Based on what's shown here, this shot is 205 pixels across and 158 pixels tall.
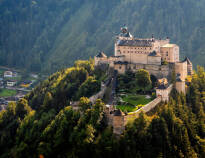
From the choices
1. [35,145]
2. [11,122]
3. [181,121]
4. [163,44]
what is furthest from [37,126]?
[163,44]

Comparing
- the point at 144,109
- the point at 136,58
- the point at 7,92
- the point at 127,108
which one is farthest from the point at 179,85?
the point at 7,92

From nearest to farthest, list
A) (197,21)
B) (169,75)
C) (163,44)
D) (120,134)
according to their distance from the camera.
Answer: (120,134) → (169,75) → (163,44) → (197,21)

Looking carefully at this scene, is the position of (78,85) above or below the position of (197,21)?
below

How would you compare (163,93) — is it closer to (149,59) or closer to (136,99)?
(136,99)

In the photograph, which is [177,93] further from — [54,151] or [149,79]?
[54,151]

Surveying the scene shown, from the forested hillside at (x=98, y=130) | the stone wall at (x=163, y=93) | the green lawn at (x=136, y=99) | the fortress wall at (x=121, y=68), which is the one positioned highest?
the fortress wall at (x=121, y=68)

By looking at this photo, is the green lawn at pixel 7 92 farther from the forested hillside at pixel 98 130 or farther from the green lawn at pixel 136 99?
the green lawn at pixel 136 99

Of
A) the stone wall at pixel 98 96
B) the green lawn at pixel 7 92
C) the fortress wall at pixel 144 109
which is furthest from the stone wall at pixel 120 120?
Result: the green lawn at pixel 7 92
